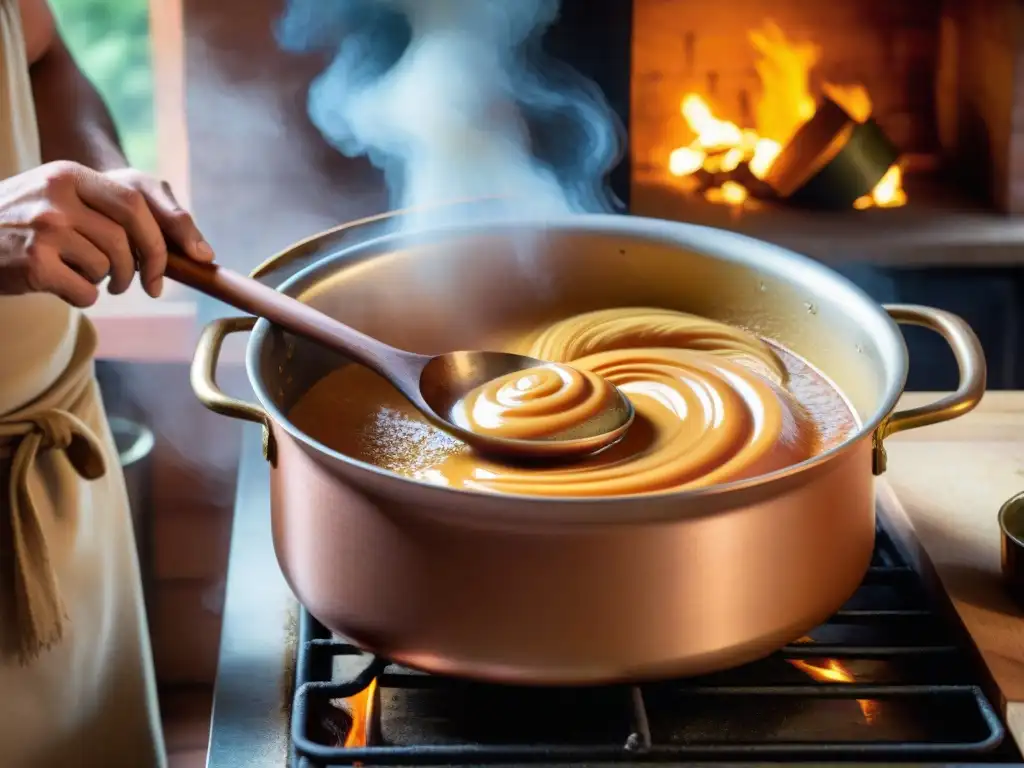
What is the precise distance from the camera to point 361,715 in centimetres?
75

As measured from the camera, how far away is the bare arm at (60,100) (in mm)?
1109

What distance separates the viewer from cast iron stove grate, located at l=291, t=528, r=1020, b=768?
689 millimetres

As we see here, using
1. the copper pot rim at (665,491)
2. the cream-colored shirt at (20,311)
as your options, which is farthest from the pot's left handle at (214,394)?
the cream-colored shirt at (20,311)

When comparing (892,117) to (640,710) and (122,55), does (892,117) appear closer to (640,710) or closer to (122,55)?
(122,55)

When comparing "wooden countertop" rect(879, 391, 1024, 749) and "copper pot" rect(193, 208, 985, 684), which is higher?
"copper pot" rect(193, 208, 985, 684)

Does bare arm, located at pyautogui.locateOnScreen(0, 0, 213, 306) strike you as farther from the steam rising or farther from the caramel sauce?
the steam rising

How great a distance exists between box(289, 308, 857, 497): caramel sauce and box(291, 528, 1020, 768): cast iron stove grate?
13cm

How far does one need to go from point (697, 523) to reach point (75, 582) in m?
0.65

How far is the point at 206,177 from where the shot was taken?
175cm

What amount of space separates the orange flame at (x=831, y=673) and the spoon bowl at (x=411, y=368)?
0.63 feet

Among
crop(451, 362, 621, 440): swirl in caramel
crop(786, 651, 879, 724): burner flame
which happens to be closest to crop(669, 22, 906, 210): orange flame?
crop(451, 362, 621, 440): swirl in caramel

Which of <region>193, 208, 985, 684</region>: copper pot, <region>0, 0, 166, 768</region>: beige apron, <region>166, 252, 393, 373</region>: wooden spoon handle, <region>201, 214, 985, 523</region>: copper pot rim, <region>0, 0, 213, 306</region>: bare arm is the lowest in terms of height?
<region>0, 0, 166, 768</region>: beige apron

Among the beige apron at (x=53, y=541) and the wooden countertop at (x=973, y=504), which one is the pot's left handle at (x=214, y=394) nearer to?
the beige apron at (x=53, y=541)

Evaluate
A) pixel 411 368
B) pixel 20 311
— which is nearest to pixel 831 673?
pixel 411 368
